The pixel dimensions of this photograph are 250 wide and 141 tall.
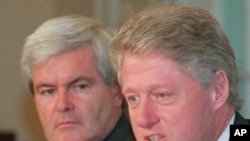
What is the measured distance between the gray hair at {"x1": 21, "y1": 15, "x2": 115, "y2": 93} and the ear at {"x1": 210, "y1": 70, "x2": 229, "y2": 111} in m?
0.71

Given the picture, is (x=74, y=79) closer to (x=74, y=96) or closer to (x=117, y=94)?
(x=74, y=96)

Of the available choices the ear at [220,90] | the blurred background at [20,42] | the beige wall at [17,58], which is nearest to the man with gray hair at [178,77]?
the ear at [220,90]

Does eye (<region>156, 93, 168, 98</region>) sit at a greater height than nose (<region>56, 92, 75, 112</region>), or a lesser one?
greater

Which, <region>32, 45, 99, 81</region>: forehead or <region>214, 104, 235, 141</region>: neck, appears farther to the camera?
<region>32, 45, 99, 81</region>: forehead

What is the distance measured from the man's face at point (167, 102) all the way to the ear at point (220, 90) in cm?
3

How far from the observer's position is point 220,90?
2707mm

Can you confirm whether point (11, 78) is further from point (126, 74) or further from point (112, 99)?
point (126, 74)

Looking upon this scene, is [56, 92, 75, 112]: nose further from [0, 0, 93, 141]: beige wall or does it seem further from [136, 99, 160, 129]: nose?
[0, 0, 93, 141]: beige wall

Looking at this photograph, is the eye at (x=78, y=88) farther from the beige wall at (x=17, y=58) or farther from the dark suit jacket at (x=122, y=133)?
the beige wall at (x=17, y=58)

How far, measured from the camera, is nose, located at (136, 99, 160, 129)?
264 centimetres

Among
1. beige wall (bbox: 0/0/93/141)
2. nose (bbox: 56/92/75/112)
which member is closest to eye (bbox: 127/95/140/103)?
nose (bbox: 56/92/75/112)

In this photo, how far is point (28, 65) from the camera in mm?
3395

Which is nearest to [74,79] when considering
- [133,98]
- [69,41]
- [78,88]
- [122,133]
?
[78,88]

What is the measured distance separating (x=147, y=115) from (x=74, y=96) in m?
0.72
